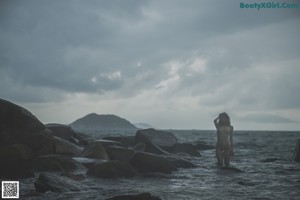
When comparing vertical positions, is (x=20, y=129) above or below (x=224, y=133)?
above

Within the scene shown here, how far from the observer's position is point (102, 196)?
8203 millimetres

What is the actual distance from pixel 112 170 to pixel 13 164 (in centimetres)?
371

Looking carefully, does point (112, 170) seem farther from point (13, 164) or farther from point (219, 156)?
point (219, 156)

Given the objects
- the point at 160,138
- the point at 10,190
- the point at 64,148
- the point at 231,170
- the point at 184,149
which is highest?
the point at 160,138

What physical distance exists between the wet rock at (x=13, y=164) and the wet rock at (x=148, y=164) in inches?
178

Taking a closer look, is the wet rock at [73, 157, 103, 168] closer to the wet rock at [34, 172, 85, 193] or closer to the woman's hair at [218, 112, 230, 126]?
the wet rock at [34, 172, 85, 193]

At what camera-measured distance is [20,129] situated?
13.9 m

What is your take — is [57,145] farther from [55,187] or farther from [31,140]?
[55,187]

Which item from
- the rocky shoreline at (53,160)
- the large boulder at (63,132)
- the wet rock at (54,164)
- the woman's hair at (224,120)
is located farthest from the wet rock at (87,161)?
the large boulder at (63,132)

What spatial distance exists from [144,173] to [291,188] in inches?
226

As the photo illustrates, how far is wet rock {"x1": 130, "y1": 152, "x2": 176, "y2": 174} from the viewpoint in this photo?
42.7 ft

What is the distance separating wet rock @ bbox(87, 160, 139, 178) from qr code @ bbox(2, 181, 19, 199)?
4.47m

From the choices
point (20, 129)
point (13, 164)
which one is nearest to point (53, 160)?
point (13, 164)

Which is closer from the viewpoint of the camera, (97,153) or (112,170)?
(112,170)
